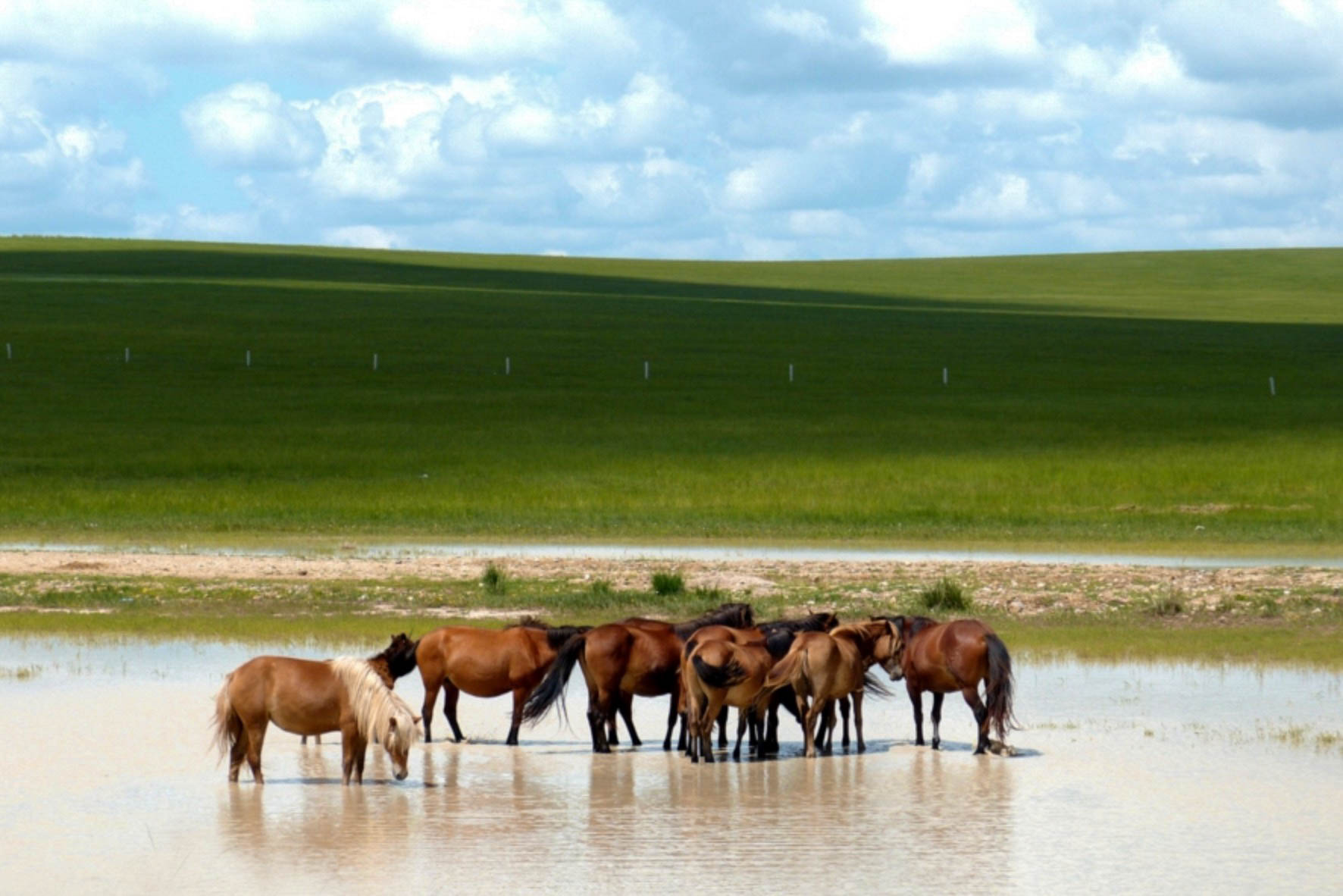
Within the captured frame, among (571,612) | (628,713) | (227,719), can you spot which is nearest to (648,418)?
(571,612)

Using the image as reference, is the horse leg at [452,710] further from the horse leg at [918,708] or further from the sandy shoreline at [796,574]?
the sandy shoreline at [796,574]

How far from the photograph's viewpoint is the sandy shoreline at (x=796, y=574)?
74.9ft

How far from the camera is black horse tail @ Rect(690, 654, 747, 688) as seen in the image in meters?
13.1

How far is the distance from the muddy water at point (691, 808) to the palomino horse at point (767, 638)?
35 cm

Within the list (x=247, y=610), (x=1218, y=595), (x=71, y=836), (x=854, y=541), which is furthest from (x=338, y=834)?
(x=854, y=541)

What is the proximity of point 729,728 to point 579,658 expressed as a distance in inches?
137

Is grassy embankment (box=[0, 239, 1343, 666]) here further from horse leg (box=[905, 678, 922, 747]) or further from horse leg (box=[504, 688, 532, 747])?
horse leg (box=[504, 688, 532, 747])

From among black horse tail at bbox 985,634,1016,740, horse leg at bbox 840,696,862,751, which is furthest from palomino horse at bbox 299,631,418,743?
black horse tail at bbox 985,634,1016,740

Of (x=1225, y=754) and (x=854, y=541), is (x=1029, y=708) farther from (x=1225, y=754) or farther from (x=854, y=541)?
(x=854, y=541)

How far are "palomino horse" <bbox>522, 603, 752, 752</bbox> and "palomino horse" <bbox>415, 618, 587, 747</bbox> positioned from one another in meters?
0.13

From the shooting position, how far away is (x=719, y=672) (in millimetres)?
13141

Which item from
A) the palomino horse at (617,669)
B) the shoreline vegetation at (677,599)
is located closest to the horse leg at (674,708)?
the palomino horse at (617,669)

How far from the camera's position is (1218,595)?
22.6 meters

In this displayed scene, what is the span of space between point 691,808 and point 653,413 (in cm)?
4339
